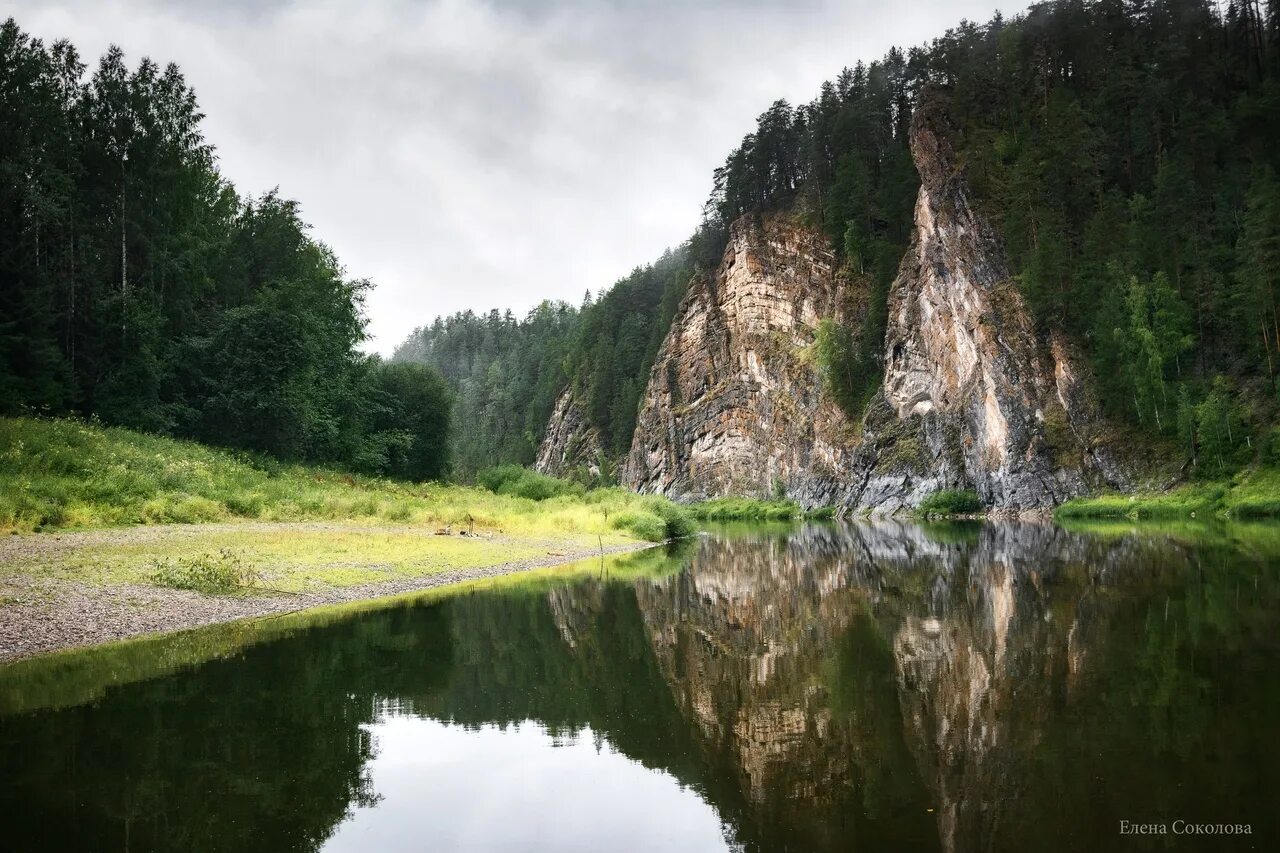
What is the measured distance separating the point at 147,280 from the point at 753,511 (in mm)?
56723

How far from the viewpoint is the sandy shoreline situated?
41.4 feet

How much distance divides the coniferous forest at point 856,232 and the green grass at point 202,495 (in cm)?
405

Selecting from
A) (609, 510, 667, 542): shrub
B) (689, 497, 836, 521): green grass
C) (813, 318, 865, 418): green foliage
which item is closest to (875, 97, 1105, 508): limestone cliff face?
(813, 318, 865, 418): green foliage

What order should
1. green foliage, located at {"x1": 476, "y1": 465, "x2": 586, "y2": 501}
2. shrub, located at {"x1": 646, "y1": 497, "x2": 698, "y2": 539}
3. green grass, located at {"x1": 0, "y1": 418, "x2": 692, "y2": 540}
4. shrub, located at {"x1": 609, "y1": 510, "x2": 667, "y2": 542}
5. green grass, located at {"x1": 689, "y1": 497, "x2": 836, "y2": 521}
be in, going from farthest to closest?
green grass, located at {"x1": 689, "y1": 497, "x2": 836, "y2": 521} < green foliage, located at {"x1": 476, "y1": 465, "x2": 586, "y2": 501} < shrub, located at {"x1": 646, "y1": 497, "x2": 698, "y2": 539} < shrub, located at {"x1": 609, "y1": 510, "x2": 667, "y2": 542} < green grass, located at {"x1": 0, "y1": 418, "x2": 692, "y2": 540}

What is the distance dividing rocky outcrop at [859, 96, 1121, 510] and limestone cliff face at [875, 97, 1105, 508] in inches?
3.4

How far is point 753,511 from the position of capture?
81.6 metres

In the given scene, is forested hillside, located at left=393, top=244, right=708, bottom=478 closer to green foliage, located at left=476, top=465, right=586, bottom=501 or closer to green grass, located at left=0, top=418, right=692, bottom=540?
green foliage, located at left=476, top=465, right=586, bottom=501

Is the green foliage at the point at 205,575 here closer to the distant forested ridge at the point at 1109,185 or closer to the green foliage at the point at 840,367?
the distant forested ridge at the point at 1109,185

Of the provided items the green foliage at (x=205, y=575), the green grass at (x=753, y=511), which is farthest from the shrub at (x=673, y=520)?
the green foliage at (x=205, y=575)

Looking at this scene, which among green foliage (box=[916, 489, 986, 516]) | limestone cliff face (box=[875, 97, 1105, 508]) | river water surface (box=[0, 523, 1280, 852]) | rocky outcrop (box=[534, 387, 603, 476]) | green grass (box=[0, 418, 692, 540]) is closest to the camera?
river water surface (box=[0, 523, 1280, 852])

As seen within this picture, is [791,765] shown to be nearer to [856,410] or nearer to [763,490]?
[856,410]

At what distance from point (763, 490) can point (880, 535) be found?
4367cm

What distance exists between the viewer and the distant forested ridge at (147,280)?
1383 inches

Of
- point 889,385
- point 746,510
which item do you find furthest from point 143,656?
point 746,510
